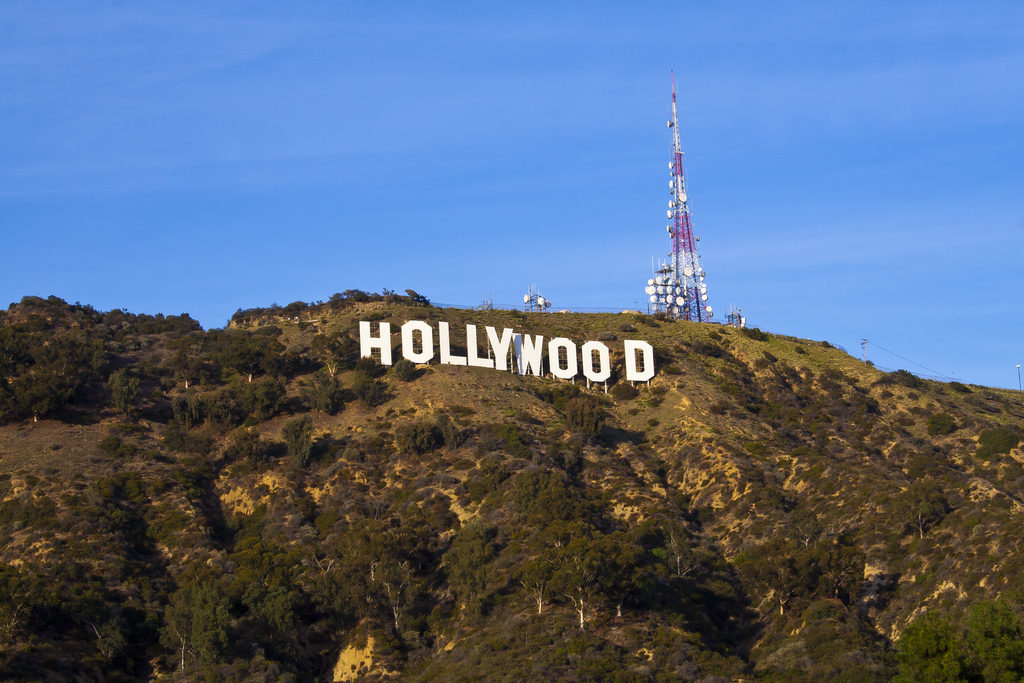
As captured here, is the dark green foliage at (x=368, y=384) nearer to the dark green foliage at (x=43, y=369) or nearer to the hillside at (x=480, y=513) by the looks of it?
the hillside at (x=480, y=513)

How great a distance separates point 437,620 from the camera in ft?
269

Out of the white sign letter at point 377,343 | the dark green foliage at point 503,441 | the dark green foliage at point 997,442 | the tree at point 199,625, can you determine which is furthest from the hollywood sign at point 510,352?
the tree at point 199,625

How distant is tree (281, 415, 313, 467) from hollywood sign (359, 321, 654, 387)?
16.2m

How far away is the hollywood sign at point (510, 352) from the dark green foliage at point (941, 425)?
25.8m

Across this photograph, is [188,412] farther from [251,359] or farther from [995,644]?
[995,644]

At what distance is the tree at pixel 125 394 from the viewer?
11125 cm

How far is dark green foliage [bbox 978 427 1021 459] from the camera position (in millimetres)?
107500

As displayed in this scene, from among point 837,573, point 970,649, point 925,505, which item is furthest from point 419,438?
point 970,649

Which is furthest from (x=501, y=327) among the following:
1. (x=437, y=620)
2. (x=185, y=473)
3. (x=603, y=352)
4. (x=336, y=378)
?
(x=437, y=620)

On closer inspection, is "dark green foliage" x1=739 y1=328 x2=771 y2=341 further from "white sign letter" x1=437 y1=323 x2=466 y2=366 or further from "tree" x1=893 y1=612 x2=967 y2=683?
"tree" x1=893 y1=612 x2=967 y2=683

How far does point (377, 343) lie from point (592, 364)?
2113 centimetres

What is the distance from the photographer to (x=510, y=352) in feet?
418

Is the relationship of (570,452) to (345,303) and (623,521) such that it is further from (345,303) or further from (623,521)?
(345,303)

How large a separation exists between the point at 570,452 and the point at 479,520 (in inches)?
595
